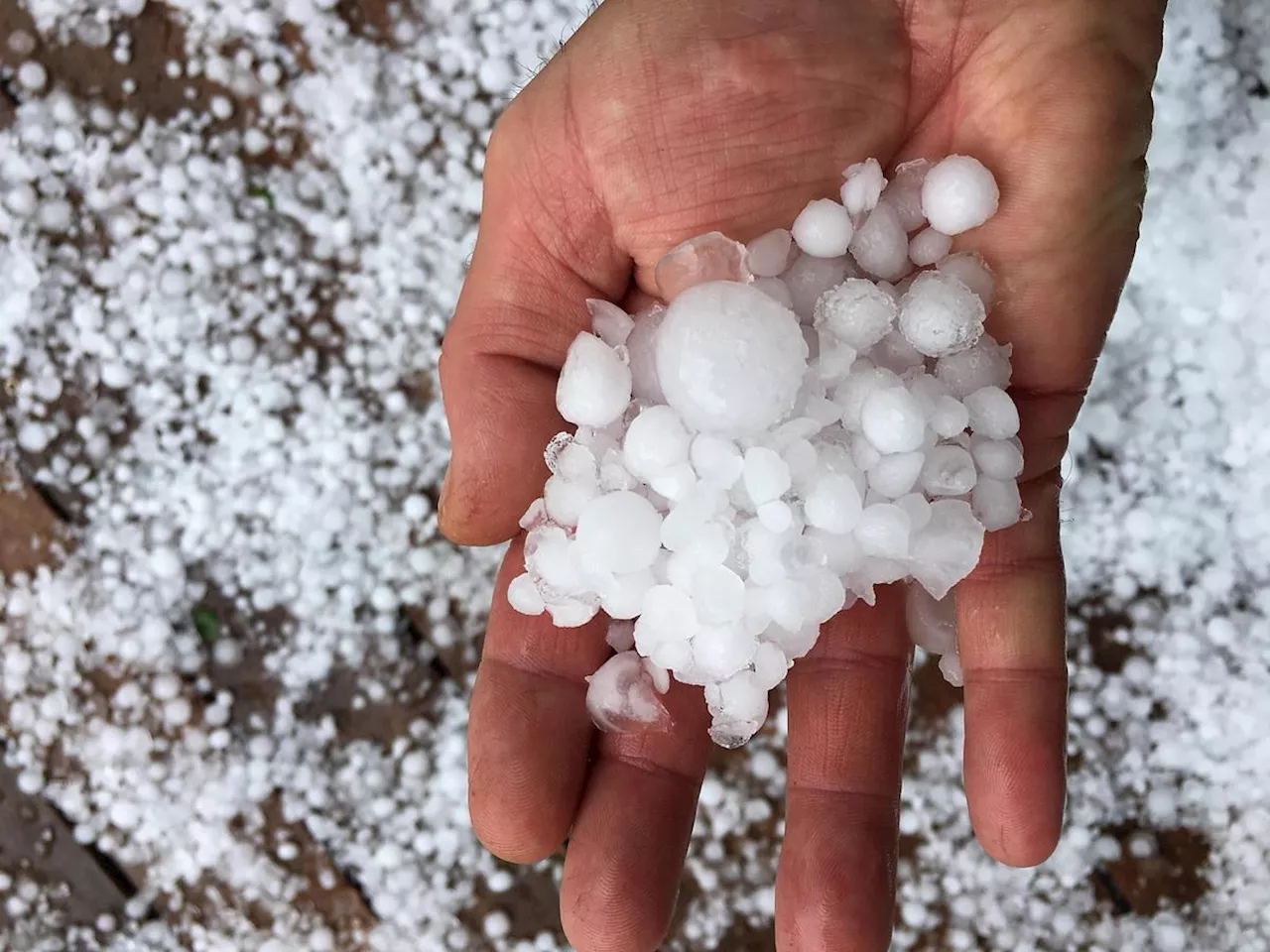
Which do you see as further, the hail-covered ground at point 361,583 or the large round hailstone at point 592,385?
the hail-covered ground at point 361,583

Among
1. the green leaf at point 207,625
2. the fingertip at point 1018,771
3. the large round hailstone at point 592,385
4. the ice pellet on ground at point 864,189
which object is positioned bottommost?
the green leaf at point 207,625

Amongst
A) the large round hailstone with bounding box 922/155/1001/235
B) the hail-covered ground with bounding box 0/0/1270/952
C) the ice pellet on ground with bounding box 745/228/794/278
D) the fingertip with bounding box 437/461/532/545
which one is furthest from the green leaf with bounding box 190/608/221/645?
the large round hailstone with bounding box 922/155/1001/235

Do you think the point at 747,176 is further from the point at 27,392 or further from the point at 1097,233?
the point at 27,392

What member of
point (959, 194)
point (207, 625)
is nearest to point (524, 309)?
point (959, 194)

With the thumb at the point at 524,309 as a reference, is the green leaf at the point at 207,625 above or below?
below

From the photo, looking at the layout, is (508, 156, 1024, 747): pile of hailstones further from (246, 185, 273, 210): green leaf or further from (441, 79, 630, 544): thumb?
(246, 185, 273, 210): green leaf

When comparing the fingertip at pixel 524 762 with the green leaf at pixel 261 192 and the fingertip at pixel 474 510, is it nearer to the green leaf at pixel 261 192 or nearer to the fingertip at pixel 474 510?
the fingertip at pixel 474 510


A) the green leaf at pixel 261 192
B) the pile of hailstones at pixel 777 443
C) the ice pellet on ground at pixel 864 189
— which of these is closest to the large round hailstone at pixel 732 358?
the pile of hailstones at pixel 777 443
